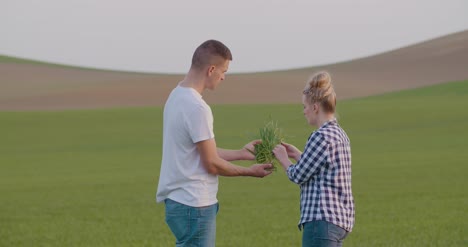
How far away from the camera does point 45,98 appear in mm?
63625

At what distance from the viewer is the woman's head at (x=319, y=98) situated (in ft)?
19.0

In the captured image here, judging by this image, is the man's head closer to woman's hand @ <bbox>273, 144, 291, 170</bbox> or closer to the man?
the man

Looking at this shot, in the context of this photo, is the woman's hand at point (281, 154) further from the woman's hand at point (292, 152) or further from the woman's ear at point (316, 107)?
the woman's ear at point (316, 107)

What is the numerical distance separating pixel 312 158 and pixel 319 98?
356 mm

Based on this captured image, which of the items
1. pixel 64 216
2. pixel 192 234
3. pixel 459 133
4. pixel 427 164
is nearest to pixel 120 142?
pixel 459 133

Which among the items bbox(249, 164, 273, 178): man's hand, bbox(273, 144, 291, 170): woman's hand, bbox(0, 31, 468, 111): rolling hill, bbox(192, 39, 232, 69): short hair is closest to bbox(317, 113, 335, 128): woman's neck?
bbox(273, 144, 291, 170): woman's hand

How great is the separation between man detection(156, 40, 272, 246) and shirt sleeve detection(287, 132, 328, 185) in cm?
46

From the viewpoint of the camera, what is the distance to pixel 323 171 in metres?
5.86

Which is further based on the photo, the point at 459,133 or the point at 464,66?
the point at 464,66

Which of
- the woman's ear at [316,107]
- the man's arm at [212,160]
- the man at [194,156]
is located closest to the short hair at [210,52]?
the man at [194,156]

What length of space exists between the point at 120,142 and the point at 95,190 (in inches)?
743

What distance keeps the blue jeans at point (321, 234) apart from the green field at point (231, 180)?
1.29 m

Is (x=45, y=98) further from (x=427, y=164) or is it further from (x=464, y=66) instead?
(x=427, y=164)

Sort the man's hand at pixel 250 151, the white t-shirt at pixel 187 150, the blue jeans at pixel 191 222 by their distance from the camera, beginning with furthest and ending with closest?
the man's hand at pixel 250 151
the blue jeans at pixel 191 222
the white t-shirt at pixel 187 150
